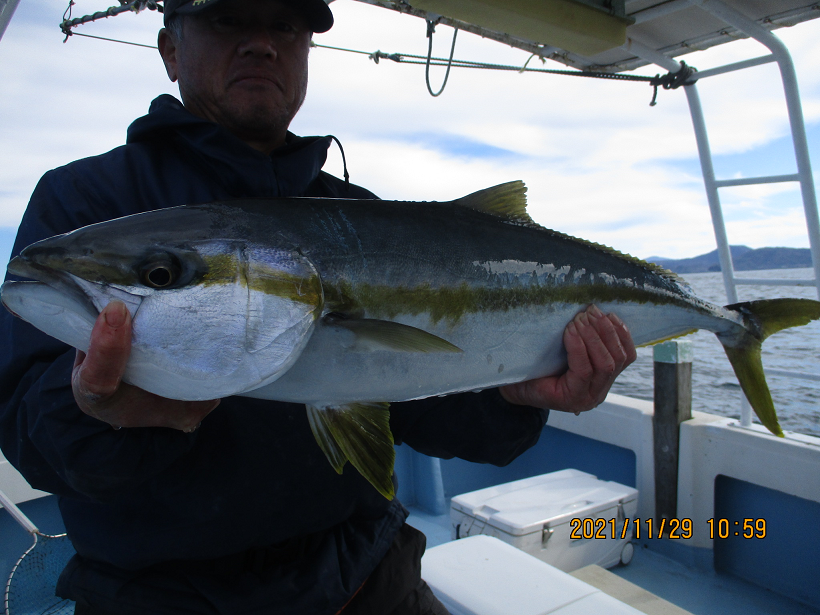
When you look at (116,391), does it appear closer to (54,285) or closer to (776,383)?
(54,285)

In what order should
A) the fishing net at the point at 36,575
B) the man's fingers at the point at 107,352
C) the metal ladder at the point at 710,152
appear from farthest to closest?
the metal ladder at the point at 710,152 < the fishing net at the point at 36,575 < the man's fingers at the point at 107,352

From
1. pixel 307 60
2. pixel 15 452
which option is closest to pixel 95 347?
pixel 15 452

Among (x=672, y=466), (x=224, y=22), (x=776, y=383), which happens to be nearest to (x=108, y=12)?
(x=224, y=22)

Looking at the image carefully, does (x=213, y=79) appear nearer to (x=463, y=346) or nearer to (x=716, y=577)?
(x=463, y=346)

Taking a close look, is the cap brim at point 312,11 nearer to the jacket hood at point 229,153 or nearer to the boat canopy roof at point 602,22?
the jacket hood at point 229,153

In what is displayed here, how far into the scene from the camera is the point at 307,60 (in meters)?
2.33

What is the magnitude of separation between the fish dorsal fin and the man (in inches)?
17.4

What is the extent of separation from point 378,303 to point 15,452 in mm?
1127

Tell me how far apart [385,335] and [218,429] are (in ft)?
2.45

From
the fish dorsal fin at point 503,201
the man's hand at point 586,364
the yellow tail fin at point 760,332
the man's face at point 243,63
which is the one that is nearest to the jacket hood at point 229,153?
the man's face at point 243,63

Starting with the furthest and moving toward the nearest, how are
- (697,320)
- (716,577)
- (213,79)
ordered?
1. (716,577)
2. (697,320)
3. (213,79)

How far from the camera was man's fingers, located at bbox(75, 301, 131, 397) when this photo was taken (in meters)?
1.14

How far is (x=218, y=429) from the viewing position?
5.88 feet

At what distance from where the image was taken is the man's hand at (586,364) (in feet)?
6.31
